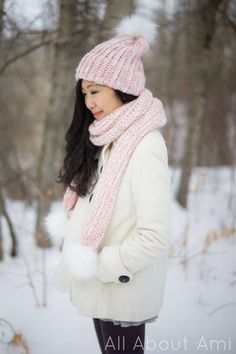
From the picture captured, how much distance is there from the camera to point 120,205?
1555 mm

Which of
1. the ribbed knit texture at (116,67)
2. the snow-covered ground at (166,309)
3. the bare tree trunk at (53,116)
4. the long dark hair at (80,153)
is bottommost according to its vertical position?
the snow-covered ground at (166,309)

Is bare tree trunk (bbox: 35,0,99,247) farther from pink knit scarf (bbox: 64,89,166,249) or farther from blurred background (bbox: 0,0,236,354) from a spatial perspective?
pink knit scarf (bbox: 64,89,166,249)

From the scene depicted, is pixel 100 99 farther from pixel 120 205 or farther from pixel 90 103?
pixel 120 205

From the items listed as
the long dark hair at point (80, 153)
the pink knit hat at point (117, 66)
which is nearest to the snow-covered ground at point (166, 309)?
the long dark hair at point (80, 153)

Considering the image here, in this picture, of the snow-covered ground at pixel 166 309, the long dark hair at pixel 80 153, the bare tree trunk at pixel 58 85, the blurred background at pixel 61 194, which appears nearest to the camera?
the long dark hair at pixel 80 153

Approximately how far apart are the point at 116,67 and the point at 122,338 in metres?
1.15

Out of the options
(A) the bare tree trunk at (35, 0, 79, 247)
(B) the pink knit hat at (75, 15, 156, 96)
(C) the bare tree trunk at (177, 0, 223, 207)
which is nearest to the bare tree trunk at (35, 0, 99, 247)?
(A) the bare tree trunk at (35, 0, 79, 247)

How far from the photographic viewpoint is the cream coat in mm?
1435

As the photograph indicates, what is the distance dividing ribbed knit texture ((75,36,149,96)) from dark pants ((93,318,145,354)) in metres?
1.02

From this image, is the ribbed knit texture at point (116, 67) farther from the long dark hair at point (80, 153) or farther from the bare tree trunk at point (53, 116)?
the bare tree trunk at point (53, 116)

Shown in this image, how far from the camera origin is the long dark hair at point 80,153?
1724 millimetres

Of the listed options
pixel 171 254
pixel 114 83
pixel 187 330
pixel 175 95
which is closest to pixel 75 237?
pixel 114 83

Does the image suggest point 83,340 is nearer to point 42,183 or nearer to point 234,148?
point 42,183

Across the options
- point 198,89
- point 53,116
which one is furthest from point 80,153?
point 198,89
